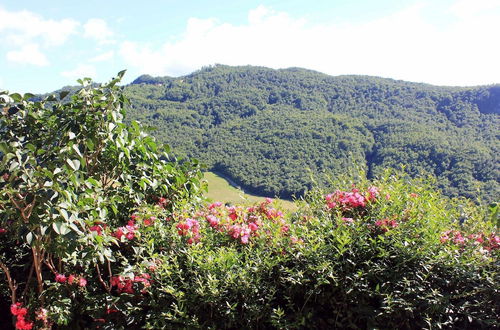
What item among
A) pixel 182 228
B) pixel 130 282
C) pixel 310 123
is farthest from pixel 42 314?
pixel 310 123

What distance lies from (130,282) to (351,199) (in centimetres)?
146

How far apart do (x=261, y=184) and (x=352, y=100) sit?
47142 millimetres

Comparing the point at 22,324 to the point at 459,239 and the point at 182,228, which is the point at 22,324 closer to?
the point at 182,228

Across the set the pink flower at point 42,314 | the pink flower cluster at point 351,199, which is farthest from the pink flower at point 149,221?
the pink flower cluster at point 351,199

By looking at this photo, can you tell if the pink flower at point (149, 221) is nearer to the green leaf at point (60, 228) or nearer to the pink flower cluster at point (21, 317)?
the green leaf at point (60, 228)

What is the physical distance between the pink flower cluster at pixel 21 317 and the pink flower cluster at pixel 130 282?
0.53m

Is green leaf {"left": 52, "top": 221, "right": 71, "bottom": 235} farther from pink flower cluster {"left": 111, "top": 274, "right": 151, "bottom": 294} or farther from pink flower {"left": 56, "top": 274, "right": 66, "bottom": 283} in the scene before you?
pink flower {"left": 56, "top": 274, "right": 66, "bottom": 283}

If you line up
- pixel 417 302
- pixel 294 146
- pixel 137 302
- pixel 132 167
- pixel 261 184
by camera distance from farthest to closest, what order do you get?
1. pixel 294 146
2. pixel 261 184
3. pixel 132 167
4. pixel 137 302
5. pixel 417 302

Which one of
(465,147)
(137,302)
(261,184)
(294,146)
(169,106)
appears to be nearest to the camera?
(137,302)

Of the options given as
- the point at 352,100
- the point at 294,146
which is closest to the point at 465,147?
the point at 294,146

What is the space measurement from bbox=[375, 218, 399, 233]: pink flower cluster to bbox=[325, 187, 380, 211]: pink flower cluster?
23 centimetres

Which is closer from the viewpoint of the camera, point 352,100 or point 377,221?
point 377,221

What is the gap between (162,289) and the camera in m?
1.89

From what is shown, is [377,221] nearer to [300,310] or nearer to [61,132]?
[300,310]
